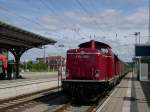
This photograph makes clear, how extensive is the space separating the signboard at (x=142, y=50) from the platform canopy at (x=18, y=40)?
28.6m

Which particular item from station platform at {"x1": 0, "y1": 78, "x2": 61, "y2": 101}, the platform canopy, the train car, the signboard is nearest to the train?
station platform at {"x1": 0, "y1": 78, "x2": 61, "y2": 101}

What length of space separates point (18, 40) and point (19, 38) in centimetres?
111

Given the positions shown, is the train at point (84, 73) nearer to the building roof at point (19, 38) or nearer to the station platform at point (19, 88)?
the station platform at point (19, 88)

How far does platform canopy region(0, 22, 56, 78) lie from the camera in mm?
34844

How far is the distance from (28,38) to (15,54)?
285 inches

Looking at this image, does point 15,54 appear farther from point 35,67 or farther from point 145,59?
point 35,67

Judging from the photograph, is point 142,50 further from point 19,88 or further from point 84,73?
point 84,73

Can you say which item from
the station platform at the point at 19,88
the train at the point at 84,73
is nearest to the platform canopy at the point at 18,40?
the station platform at the point at 19,88

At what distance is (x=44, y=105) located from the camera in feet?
61.8

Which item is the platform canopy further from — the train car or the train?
the train

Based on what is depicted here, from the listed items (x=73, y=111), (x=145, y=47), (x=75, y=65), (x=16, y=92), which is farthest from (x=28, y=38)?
(x=145, y=47)

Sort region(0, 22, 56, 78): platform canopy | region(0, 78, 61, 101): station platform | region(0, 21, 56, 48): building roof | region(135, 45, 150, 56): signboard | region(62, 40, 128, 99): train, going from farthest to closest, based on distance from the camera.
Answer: region(135, 45, 150, 56): signboard
region(0, 22, 56, 78): platform canopy
region(0, 21, 56, 48): building roof
region(0, 78, 61, 101): station platform
region(62, 40, 128, 99): train

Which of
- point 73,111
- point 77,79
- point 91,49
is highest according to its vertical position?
point 91,49

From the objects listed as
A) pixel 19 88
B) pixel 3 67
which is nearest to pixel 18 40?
pixel 3 67
